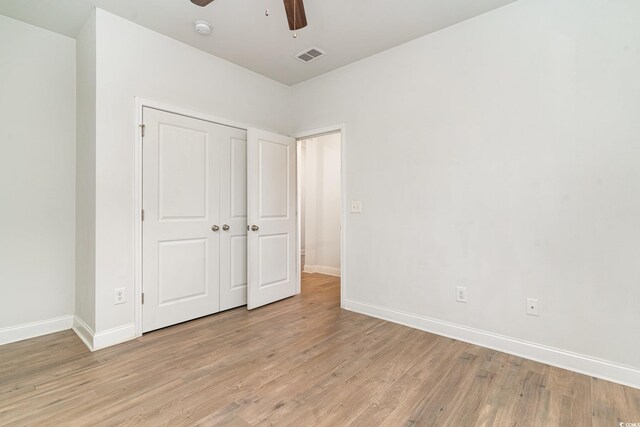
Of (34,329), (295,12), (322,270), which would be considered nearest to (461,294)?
(295,12)

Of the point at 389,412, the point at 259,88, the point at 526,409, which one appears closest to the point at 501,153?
the point at 526,409

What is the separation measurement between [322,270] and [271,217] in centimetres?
203

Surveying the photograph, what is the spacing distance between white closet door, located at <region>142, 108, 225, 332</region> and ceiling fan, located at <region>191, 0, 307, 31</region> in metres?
1.21

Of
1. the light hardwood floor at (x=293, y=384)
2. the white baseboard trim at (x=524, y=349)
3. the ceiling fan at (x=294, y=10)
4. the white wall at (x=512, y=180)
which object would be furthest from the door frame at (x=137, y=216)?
the white baseboard trim at (x=524, y=349)

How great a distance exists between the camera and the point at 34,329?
265cm

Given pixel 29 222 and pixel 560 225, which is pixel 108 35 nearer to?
pixel 29 222

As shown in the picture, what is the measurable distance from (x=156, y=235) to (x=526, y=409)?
308cm

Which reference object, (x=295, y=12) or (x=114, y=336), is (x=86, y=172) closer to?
(x=114, y=336)

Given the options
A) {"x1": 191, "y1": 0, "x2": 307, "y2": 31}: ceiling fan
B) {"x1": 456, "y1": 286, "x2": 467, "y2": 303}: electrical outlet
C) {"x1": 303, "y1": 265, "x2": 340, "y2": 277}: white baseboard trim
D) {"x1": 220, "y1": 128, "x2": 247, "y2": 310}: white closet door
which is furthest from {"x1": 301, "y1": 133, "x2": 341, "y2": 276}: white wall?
{"x1": 191, "y1": 0, "x2": 307, "y2": 31}: ceiling fan

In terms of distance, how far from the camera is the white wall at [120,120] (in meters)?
2.45

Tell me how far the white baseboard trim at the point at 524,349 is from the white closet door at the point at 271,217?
4.08ft

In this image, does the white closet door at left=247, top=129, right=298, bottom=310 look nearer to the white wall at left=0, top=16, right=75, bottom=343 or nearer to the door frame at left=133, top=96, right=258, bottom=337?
the door frame at left=133, top=96, right=258, bottom=337

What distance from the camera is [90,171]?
8.34 ft

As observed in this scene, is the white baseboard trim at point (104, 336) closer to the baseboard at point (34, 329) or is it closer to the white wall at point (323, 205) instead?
the baseboard at point (34, 329)
